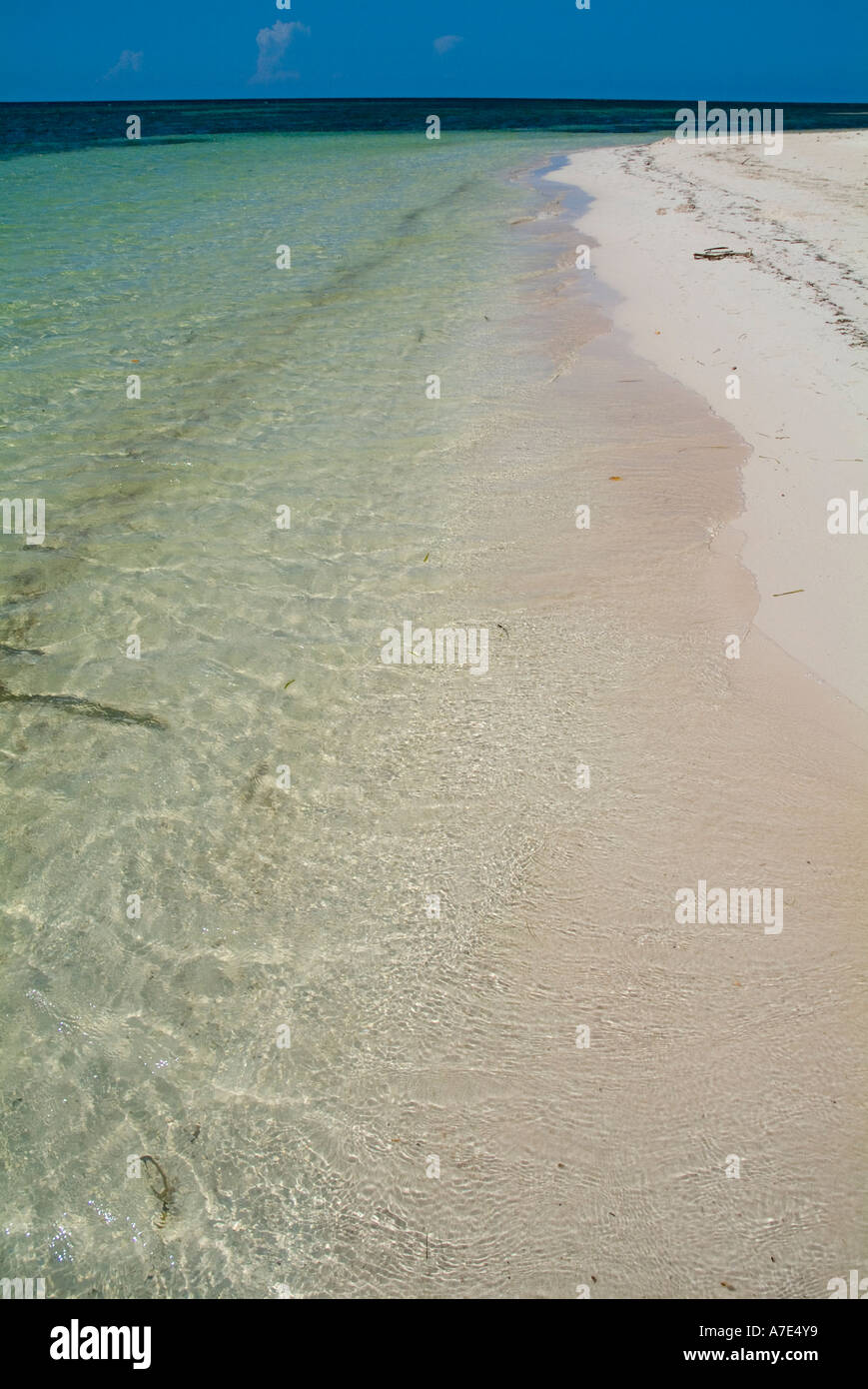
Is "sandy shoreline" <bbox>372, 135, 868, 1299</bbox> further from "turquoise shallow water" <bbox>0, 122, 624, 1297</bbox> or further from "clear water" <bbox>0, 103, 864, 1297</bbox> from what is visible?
"turquoise shallow water" <bbox>0, 122, 624, 1297</bbox>

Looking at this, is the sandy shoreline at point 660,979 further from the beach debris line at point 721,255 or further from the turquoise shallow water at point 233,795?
the beach debris line at point 721,255

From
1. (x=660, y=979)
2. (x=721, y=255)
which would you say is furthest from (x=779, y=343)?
(x=660, y=979)

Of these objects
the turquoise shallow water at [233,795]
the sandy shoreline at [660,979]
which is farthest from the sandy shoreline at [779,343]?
the turquoise shallow water at [233,795]

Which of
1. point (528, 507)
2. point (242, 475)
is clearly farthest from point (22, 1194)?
point (242, 475)

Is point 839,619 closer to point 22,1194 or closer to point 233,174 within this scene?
point 22,1194

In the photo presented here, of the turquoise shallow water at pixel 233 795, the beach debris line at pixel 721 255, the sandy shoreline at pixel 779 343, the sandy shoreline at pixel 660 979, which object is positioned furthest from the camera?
the beach debris line at pixel 721 255

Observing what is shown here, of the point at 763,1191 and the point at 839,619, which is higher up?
the point at 839,619
